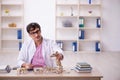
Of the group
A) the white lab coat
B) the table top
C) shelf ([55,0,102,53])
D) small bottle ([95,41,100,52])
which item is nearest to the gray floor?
small bottle ([95,41,100,52])

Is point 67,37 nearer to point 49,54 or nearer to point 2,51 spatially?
point 2,51

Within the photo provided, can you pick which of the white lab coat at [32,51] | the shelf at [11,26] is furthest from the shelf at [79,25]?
the white lab coat at [32,51]

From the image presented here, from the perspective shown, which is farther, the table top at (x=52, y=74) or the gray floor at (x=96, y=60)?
the gray floor at (x=96, y=60)

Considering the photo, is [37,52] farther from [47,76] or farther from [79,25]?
[79,25]

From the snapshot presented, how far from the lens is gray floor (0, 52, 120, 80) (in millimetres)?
5492

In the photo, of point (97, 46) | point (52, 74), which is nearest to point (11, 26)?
point (97, 46)

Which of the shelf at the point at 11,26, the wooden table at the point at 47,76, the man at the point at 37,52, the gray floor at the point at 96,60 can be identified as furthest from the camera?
the shelf at the point at 11,26

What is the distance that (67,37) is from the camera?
23.0 ft

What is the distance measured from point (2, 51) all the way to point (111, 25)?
330cm

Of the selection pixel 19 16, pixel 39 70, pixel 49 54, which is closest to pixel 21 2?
pixel 19 16

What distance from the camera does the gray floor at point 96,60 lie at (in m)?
5.49

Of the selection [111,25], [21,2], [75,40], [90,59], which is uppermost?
[21,2]

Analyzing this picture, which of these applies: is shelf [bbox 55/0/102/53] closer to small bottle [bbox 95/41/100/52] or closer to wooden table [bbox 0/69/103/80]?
small bottle [bbox 95/41/100/52]

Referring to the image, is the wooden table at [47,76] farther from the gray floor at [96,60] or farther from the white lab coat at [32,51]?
the gray floor at [96,60]
